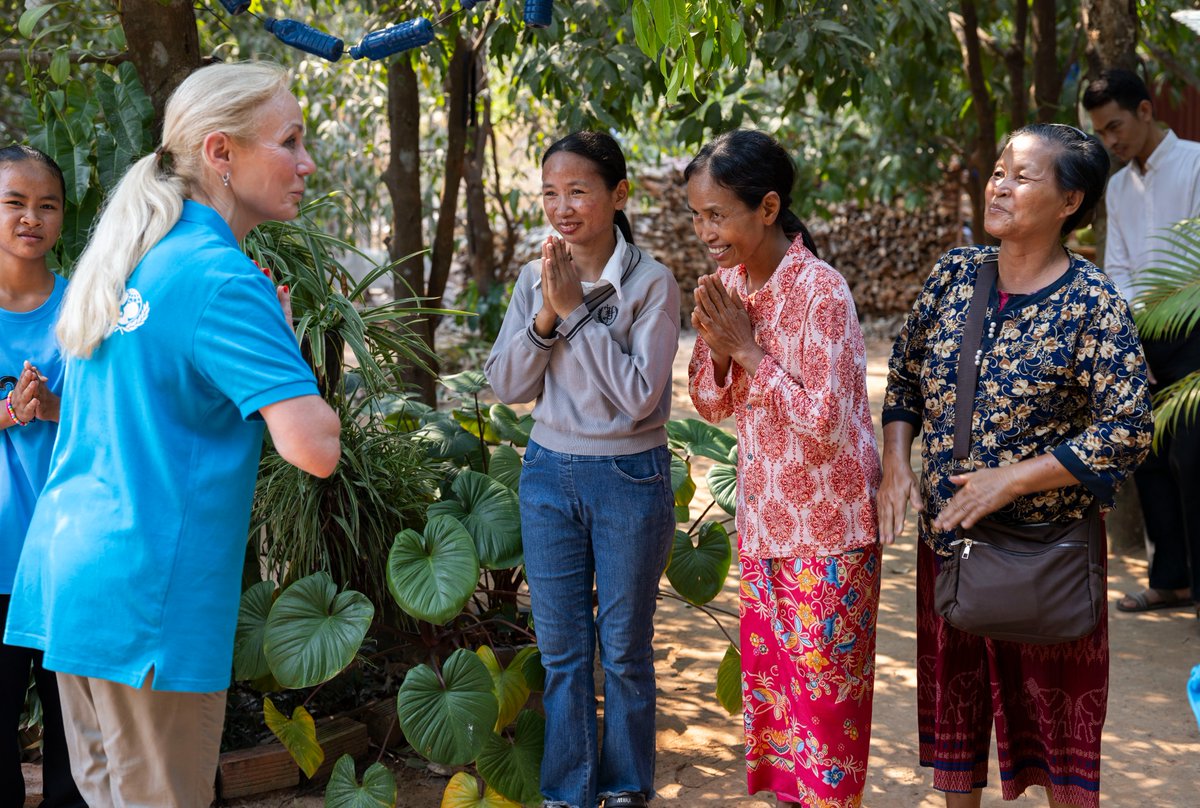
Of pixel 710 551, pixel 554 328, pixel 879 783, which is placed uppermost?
pixel 554 328

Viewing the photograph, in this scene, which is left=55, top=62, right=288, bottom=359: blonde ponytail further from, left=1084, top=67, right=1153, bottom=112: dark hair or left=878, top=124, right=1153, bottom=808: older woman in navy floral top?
left=1084, top=67, right=1153, bottom=112: dark hair

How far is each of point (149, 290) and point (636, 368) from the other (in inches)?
41.8

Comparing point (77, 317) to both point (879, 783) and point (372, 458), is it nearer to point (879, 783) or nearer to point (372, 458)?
point (372, 458)

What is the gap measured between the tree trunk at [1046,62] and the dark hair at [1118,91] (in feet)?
6.70

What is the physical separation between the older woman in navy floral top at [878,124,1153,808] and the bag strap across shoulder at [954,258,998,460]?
0.02 metres

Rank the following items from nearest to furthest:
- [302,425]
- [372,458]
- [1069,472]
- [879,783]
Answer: [302,425]
[1069,472]
[879,783]
[372,458]

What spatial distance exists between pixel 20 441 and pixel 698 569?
163cm

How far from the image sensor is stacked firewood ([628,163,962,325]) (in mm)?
11234

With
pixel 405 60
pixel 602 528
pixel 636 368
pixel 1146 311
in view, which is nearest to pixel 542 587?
pixel 602 528

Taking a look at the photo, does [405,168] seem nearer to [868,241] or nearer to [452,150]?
[452,150]

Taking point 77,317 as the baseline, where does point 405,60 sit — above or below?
above

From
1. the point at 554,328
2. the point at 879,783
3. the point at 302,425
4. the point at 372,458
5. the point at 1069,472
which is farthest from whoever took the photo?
the point at 372,458

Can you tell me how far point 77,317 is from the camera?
Result: 1678 mm

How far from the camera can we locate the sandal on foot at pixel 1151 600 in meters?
4.07
